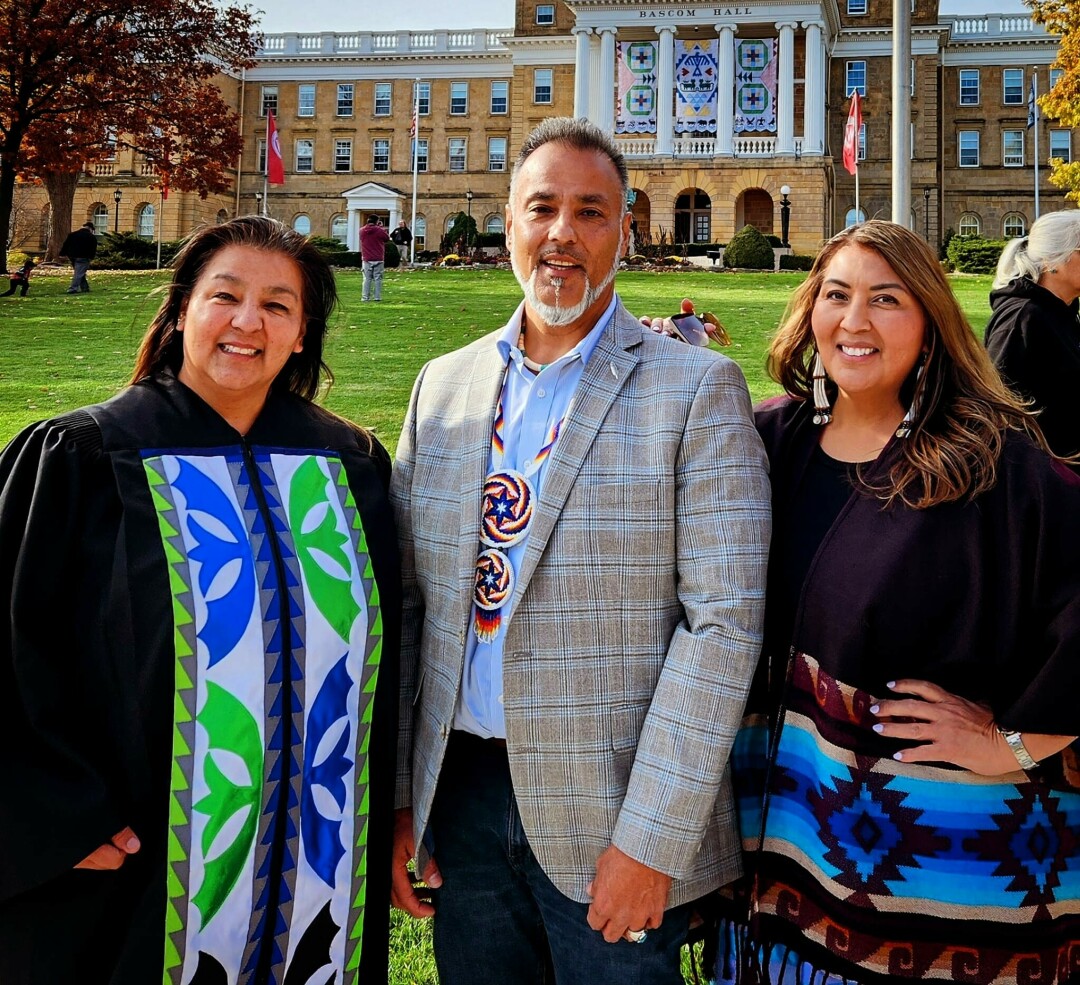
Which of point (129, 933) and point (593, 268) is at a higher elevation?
point (593, 268)

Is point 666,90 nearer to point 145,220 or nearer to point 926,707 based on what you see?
point 145,220

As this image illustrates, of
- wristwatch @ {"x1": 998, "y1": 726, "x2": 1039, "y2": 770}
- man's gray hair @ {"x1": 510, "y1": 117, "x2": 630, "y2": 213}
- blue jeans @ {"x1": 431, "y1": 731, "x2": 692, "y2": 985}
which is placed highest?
man's gray hair @ {"x1": 510, "y1": 117, "x2": 630, "y2": 213}

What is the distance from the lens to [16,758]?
2.25 m

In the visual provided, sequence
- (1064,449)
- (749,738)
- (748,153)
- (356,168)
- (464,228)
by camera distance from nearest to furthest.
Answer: (749,738), (1064,449), (464,228), (748,153), (356,168)

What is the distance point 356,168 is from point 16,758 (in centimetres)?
6010

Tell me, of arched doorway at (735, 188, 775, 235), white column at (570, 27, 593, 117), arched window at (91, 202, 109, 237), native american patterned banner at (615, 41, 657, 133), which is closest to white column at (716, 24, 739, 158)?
arched doorway at (735, 188, 775, 235)

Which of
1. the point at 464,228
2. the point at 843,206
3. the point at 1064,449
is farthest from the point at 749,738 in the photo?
the point at 843,206

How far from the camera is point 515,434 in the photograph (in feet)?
8.95

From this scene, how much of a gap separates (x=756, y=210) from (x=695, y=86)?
19.5ft

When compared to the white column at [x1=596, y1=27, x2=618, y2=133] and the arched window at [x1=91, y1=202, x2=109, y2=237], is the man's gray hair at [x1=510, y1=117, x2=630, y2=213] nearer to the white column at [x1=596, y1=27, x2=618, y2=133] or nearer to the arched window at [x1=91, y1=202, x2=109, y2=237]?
the white column at [x1=596, y1=27, x2=618, y2=133]

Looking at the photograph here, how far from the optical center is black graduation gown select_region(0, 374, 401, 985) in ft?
7.47

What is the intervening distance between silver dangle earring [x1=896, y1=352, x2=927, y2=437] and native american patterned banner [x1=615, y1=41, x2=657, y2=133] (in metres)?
44.6

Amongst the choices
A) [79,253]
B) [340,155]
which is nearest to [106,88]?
[79,253]

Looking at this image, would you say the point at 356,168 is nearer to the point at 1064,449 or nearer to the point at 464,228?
the point at 464,228
